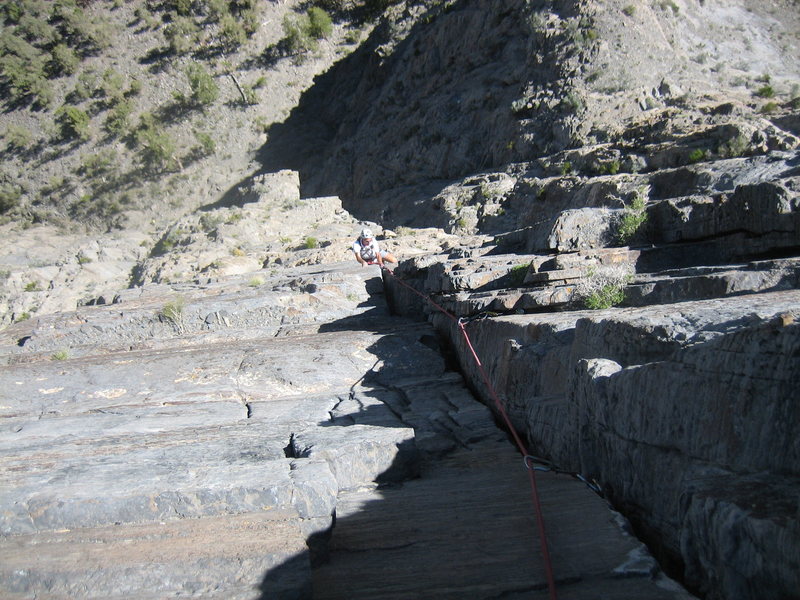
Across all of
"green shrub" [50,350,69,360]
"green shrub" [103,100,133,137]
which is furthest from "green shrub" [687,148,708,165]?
"green shrub" [103,100,133,137]

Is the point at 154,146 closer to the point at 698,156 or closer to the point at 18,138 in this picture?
the point at 18,138

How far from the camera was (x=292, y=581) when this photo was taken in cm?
284

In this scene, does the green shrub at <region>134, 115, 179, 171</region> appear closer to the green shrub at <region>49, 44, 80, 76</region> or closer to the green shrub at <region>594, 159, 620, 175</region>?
the green shrub at <region>49, 44, 80, 76</region>

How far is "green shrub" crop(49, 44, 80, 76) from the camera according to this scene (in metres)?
42.3

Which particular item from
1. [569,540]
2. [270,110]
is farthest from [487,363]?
[270,110]

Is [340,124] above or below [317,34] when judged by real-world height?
below

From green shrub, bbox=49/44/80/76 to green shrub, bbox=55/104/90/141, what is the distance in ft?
12.3

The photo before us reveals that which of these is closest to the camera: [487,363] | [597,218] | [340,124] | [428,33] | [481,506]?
[481,506]

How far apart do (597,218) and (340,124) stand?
30.4 metres

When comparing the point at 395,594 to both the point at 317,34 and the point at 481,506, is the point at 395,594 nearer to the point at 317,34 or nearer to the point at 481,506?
the point at 481,506

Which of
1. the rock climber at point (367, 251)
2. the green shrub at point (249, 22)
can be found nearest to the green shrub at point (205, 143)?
the green shrub at point (249, 22)

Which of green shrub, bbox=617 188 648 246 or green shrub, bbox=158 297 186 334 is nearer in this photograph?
green shrub, bbox=617 188 648 246

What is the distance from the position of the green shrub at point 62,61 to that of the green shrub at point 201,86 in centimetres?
866

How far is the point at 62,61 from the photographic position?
42.4 m
